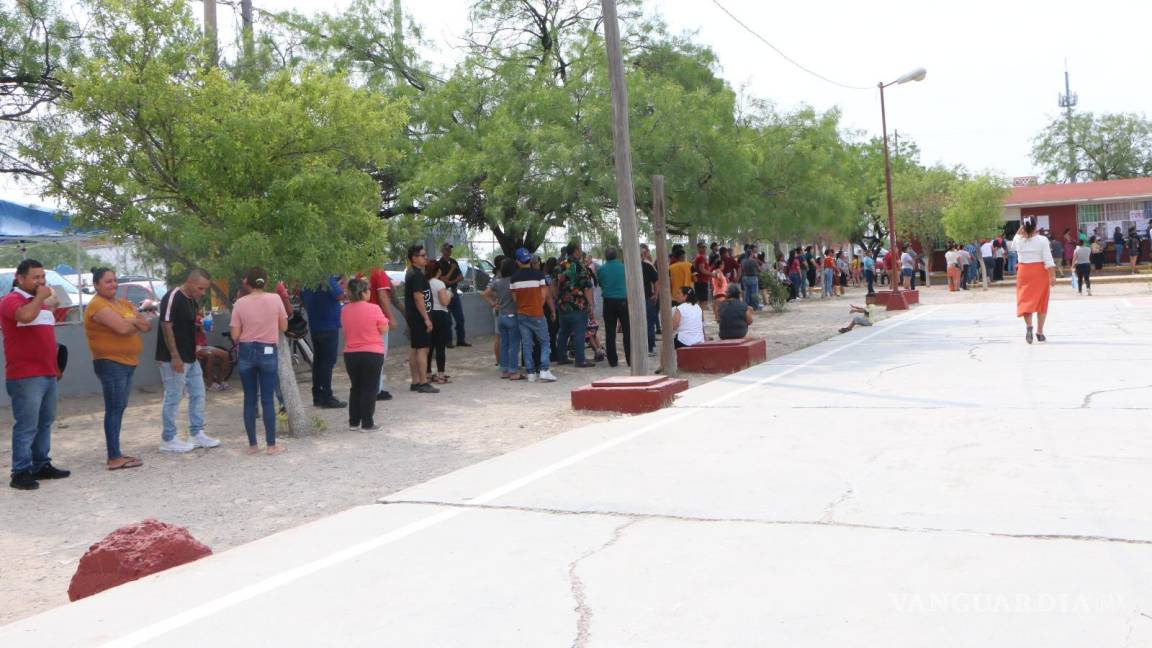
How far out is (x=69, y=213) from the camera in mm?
10930

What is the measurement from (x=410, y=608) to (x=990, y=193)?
4159cm

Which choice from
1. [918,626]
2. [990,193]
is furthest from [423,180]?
[990,193]

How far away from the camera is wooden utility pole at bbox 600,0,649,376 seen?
12352mm

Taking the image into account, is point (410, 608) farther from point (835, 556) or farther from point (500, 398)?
point (500, 398)

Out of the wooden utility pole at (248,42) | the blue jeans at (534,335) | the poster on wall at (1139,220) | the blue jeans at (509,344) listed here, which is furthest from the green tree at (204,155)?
the poster on wall at (1139,220)

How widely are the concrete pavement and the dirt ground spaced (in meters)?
0.97

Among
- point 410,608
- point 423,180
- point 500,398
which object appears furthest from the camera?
point 423,180

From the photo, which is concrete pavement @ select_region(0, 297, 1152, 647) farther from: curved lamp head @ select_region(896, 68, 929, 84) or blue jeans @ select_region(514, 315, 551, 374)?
curved lamp head @ select_region(896, 68, 929, 84)

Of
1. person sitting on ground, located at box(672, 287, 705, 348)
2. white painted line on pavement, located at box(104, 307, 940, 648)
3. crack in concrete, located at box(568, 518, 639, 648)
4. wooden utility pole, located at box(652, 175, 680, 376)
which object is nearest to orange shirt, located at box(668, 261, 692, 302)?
person sitting on ground, located at box(672, 287, 705, 348)

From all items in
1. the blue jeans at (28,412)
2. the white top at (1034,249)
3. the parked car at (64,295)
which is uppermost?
the parked car at (64,295)

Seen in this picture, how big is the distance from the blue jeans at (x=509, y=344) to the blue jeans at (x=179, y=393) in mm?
5136

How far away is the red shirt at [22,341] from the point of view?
813cm

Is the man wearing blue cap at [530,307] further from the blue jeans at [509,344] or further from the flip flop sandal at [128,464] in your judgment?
the flip flop sandal at [128,464]

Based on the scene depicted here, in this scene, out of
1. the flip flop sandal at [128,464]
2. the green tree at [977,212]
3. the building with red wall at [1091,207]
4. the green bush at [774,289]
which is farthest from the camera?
the building with red wall at [1091,207]
